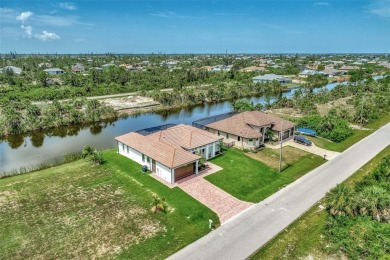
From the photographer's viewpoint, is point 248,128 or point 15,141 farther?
point 15,141

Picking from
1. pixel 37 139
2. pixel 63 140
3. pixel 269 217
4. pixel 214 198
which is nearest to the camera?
pixel 269 217

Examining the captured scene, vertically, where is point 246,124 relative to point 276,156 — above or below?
above

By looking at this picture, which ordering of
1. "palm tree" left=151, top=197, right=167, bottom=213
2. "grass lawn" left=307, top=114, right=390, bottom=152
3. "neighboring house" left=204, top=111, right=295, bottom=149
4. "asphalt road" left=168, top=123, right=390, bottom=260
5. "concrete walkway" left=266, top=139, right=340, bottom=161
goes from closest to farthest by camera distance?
"asphalt road" left=168, top=123, right=390, bottom=260
"palm tree" left=151, top=197, right=167, bottom=213
"concrete walkway" left=266, top=139, right=340, bottom=161
"neighboring house" left=204, top=111, right=295, bottom=149
"grass lawn" left=307, top=114, right=390, bottom=152

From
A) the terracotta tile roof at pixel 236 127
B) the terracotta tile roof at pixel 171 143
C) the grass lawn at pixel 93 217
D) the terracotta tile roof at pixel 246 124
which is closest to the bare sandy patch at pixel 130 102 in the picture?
the terracotta tile roof at pixel 236 127

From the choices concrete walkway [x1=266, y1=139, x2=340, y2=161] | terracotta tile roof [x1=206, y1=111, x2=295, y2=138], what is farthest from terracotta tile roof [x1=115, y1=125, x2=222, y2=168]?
concrete walkway [x1=266, y1=139, x2=340, y2=161]

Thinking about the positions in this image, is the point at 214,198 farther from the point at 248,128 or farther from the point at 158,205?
the point at 248,128

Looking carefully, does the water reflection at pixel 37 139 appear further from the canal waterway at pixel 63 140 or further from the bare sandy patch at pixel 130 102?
the bare sandy patch at pixel 130 102

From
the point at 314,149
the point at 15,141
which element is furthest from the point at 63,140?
the point at 314,149

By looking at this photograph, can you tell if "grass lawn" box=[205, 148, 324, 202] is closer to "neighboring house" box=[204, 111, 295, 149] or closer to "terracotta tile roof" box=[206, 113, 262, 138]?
"neighboring house" box=[204, 111, 295, 149]
